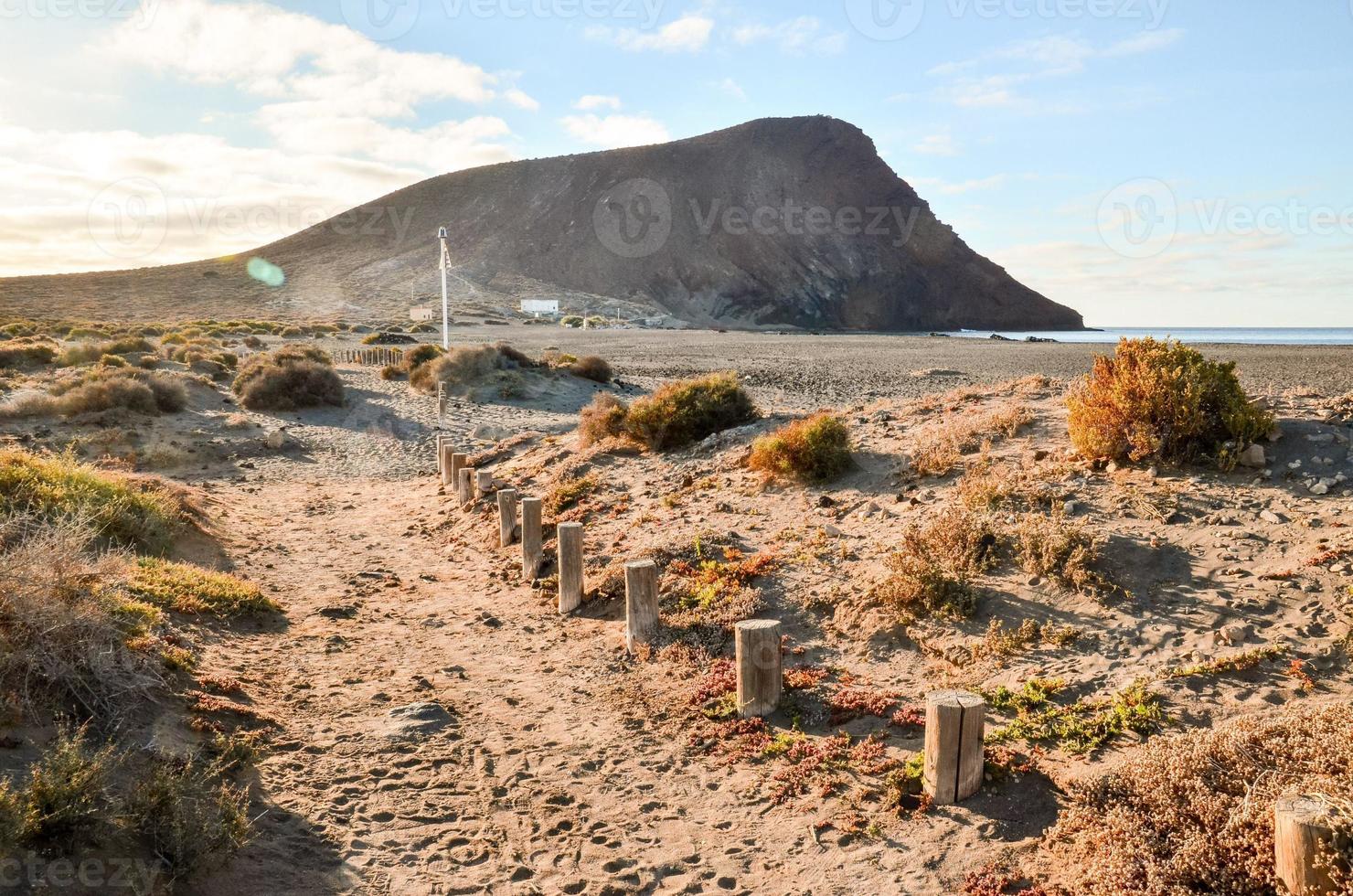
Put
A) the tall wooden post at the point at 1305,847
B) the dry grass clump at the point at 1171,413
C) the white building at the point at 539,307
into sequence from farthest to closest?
the white building at the point at 539,307 → the dry grass clump at the point at 1171,413 → the tall wooden post at the point at 1305,847

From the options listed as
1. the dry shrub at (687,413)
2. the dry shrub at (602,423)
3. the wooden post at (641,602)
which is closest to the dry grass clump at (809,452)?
the dry shrub at (687,413)

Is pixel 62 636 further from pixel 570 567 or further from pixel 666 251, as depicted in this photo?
pixel 666 251

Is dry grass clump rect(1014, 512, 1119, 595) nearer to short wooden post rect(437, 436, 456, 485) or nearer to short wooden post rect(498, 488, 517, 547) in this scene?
short wooden post rect(498, 488, 517, 547)

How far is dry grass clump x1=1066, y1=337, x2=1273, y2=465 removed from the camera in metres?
8.25

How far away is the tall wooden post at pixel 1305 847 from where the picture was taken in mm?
3371

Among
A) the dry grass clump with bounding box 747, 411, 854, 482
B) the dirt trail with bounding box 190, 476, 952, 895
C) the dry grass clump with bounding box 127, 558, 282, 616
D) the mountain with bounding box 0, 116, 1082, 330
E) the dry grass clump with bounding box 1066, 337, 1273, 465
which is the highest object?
the mountain with bounding box 0, 116, 1082, 330

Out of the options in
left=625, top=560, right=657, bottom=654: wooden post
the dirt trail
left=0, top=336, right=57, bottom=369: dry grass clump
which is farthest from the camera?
left=0, top=336, right=57, bottom=369: dry grass clump

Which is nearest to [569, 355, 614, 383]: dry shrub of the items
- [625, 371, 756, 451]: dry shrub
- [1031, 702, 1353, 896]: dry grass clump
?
[625, 371, 756, 451]: dry shrub

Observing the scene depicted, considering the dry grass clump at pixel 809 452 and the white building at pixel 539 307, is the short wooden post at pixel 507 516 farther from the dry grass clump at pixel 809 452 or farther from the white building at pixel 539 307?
the white building at pixel 539 307

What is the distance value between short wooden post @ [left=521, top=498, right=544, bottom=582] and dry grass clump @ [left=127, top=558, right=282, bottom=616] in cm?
274

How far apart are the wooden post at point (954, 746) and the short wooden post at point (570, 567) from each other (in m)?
4.75

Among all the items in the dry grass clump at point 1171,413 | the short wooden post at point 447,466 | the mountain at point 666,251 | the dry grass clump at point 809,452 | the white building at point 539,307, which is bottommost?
the short wooden post at point 447,466

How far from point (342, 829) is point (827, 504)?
20.2 ft

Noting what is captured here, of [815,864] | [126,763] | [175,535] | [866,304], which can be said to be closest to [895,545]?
[815,864]
